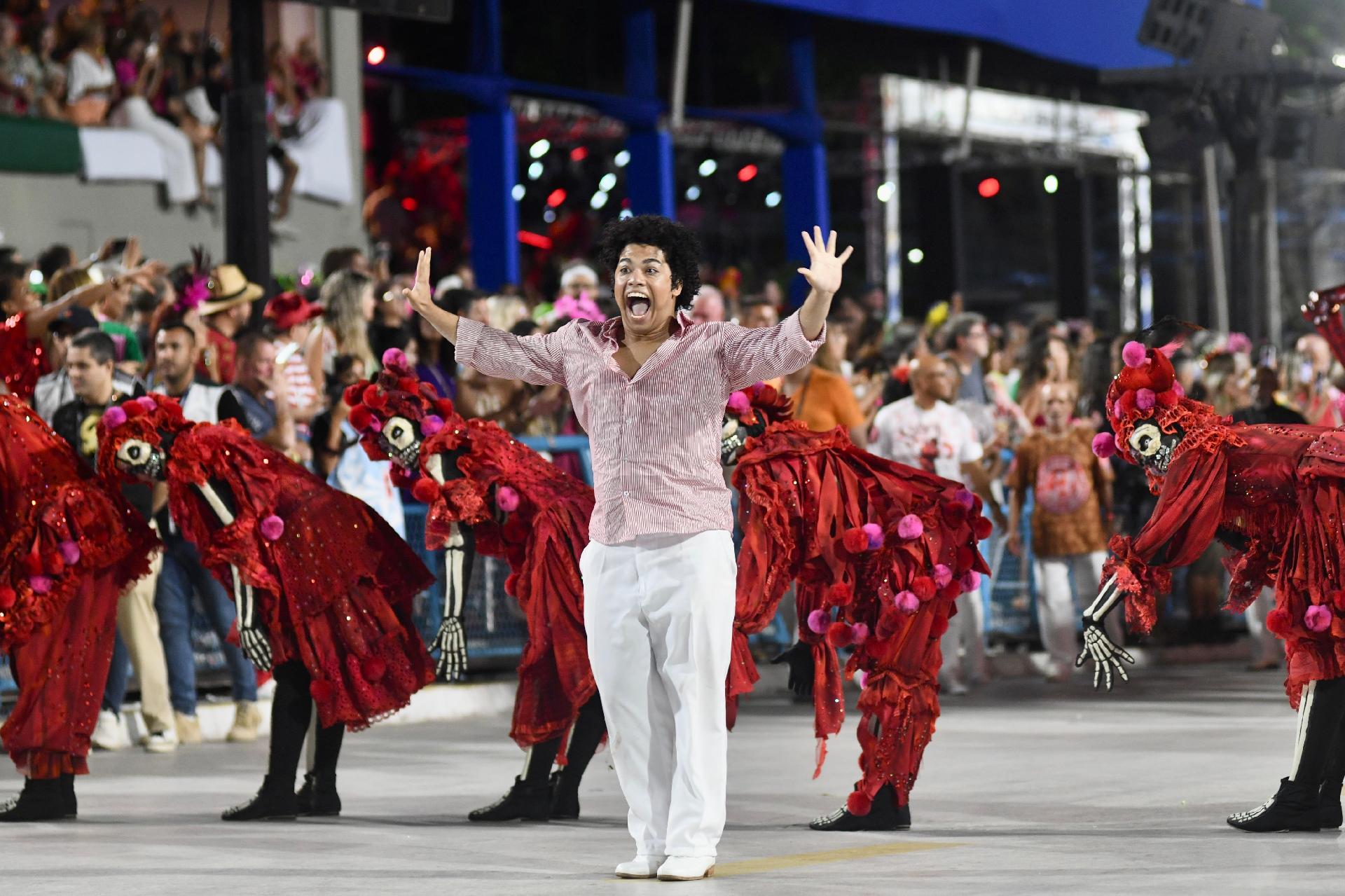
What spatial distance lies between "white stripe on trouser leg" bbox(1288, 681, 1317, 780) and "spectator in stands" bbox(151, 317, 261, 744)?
5206 mm

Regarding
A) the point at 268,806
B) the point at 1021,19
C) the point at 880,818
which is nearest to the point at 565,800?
the point at 268,806

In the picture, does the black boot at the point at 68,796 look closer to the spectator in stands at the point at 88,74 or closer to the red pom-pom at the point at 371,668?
the red pom-pom at the point at 371,668

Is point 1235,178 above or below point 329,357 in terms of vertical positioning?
Answer: above

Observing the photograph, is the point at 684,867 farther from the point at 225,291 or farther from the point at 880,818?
the point at 225,291

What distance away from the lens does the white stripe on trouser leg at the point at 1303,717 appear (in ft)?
26.0

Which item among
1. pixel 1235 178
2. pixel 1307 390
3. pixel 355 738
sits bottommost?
pixel 355 738

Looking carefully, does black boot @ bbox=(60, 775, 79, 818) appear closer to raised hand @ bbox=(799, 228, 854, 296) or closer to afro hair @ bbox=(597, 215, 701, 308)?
afro hair @ bbox=(597, 215, 701, 308)

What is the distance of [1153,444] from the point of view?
7934 millimetres

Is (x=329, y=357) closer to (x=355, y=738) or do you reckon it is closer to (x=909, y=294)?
(x=355, y=738)

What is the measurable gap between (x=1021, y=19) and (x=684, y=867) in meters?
20.7

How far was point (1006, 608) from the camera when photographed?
14.7 m

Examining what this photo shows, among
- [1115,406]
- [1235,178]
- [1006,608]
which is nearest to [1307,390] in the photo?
[1006,608]

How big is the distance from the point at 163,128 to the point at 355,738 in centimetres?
921

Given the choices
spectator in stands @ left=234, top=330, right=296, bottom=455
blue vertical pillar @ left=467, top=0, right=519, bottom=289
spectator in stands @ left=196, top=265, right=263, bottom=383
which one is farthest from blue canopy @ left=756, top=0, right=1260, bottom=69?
spectator in stands @ left=234, top=330, right=296, bottom=455
